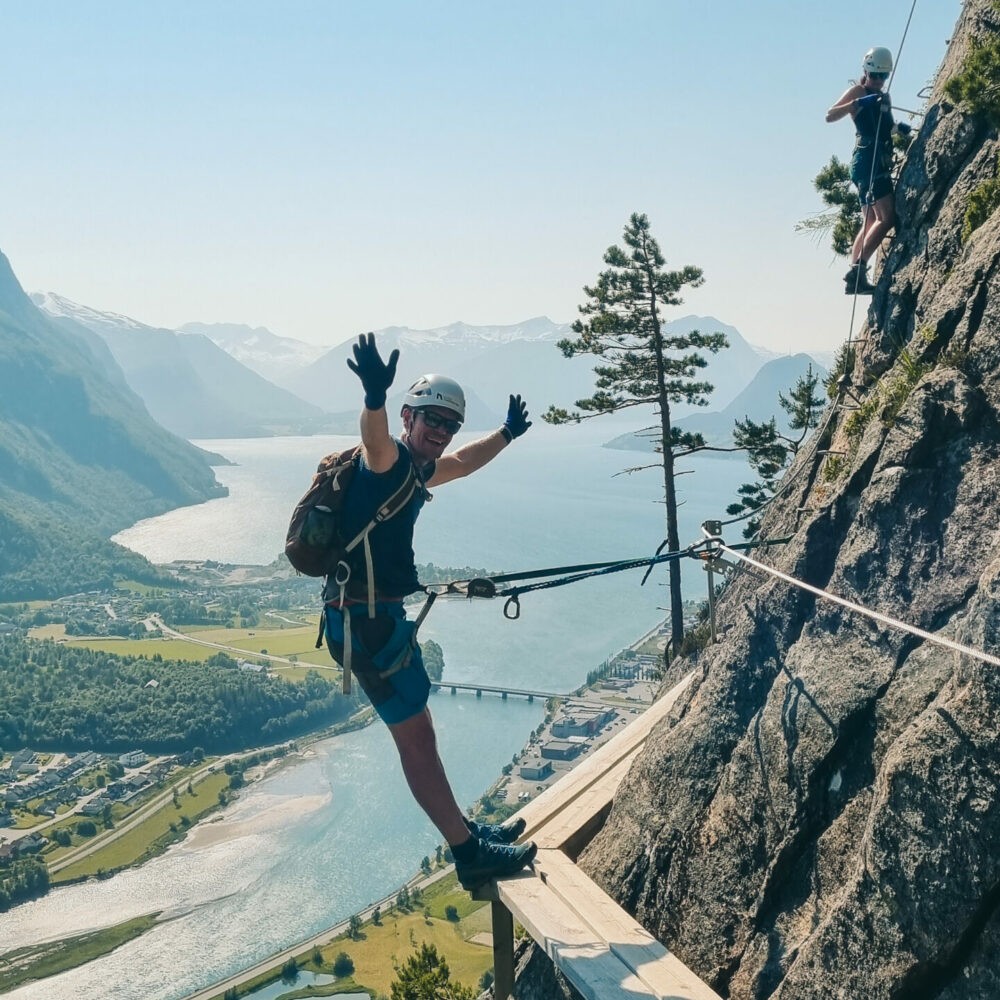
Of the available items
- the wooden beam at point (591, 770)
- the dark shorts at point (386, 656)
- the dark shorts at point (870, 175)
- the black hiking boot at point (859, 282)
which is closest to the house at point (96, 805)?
the wooden beam at point (591, 770)

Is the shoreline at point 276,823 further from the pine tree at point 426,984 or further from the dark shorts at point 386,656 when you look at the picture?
the dark shorts at point 386,656

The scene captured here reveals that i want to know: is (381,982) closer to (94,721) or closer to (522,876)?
(522,876)

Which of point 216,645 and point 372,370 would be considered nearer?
point 372,370

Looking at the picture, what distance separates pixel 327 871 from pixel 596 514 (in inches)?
4426

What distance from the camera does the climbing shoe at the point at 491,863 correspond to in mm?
6562

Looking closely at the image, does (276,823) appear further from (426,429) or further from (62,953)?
(426,429)

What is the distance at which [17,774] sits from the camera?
269ft

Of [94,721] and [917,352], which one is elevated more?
[917,352]

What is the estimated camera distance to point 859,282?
808 cm

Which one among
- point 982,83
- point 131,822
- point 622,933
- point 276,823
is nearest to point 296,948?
point 276,823

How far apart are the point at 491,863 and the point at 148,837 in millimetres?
67898

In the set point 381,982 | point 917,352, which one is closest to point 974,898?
point 917,352

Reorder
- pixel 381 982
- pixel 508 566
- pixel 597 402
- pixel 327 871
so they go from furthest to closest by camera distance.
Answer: pixel 508 566 < pixel 327 871 < pixel 381 982 < pixel 597 402

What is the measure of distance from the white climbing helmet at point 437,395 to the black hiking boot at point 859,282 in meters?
3.80
